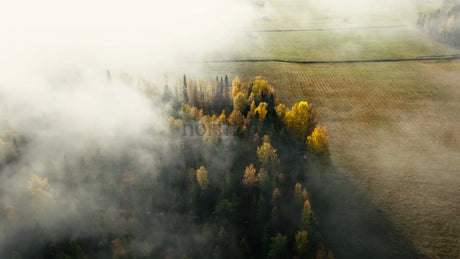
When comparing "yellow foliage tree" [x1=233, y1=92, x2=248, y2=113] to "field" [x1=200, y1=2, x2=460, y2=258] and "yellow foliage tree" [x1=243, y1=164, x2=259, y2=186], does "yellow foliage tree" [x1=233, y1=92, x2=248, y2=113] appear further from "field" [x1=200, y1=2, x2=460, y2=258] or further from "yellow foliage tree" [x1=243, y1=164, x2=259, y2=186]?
"yellow foliage tree" [x1=243, y1=164, x2=259, y2=186]

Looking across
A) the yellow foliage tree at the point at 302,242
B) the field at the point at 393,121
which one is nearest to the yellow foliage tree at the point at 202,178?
the yellow foliage tree at the point at 302,242

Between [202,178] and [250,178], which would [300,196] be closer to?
[250,178]

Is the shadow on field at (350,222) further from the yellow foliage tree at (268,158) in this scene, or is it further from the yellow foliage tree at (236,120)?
the yellow foliage tree at (236,120)

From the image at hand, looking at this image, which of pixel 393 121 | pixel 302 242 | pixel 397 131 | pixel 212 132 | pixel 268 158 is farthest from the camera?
pixel 393 121

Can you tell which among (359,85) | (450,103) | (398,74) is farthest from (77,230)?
(398,74)

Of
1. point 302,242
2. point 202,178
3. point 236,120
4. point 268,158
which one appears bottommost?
point 302,242

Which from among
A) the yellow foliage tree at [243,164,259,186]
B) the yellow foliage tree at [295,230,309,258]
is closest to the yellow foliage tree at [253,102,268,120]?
the yellow foliage tree at [243,164,259,186]

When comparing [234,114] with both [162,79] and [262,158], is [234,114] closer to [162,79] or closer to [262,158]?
[262,158]

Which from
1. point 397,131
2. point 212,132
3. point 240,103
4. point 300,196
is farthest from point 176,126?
point 397,131

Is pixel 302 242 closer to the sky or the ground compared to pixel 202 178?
closer to the ground
